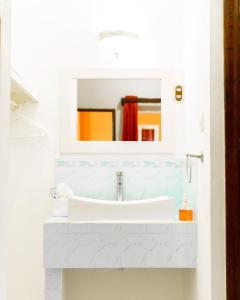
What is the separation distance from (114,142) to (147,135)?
234 millimetres

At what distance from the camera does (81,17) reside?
2686mm

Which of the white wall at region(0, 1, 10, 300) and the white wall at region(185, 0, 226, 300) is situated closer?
the white wall at region(0, 1, 10, 300)

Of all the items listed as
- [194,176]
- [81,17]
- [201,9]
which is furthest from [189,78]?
[81,17]

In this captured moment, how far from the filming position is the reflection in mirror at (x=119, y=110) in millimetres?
2658

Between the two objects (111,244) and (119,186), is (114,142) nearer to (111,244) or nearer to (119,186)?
(119,186)

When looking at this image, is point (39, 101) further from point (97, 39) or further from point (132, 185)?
point (132, 185)

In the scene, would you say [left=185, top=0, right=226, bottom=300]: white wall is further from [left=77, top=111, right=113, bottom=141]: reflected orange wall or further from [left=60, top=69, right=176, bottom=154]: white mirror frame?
[left=77, top=111, right=113, bottom=141]: reflected orange wall

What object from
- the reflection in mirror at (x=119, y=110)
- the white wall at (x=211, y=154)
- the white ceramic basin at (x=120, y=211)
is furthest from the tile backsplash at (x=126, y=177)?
the white wall at (x=211, y=154)

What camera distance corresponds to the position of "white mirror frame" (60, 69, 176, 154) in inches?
104

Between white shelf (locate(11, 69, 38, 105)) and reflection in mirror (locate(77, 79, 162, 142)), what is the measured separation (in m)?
0.35

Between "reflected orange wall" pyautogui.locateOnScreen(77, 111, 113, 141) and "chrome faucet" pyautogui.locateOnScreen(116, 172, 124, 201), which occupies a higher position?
"reflected orange wall" pyautogui.locateOnScreen(77, 111, 113, 141)

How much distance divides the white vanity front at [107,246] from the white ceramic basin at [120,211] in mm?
64

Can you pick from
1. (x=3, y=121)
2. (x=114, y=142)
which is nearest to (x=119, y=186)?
(x=114, y=142)

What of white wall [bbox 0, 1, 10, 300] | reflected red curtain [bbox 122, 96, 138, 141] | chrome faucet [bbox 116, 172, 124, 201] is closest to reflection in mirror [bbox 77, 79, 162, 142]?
reflected red curtain [bbox 122, 96, 138, 141]
